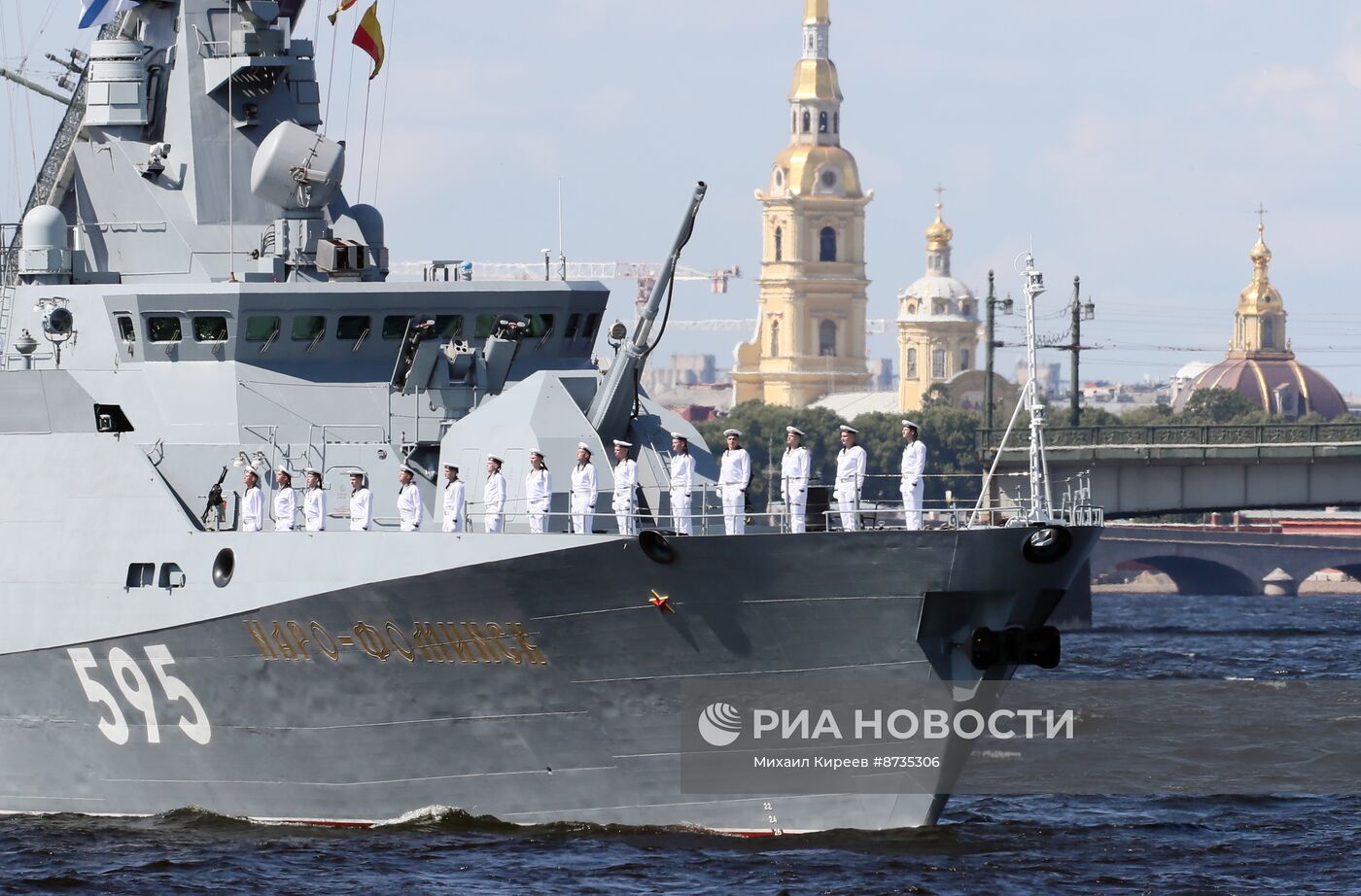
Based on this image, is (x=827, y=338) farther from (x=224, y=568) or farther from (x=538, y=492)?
(x=538, y=492)

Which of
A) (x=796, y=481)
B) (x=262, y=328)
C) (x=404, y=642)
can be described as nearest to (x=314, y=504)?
(x=404, y=642)

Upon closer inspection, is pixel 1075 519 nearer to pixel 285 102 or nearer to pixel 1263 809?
pixel 1263 809

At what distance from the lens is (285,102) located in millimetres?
27375

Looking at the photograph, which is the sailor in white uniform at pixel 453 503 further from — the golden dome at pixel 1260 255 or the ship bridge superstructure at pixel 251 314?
the golden dome at pixel 1260 255

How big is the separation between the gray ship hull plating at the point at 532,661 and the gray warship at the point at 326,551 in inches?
1.2

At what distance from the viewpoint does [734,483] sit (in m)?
22.2

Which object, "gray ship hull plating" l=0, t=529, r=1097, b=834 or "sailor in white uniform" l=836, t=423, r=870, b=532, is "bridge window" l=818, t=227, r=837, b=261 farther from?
"sailor in white uniform" l=836, t=423, r=870, b=532

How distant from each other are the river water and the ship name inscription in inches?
67.2

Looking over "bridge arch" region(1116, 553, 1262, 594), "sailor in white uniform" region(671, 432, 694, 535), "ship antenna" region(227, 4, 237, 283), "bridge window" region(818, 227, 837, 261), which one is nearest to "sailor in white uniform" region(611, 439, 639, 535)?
"sailor in white uniform" region(671, 432, 694, 535)

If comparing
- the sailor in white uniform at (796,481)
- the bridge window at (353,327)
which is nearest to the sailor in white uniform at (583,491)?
the sailor in white uniform at (796,481)

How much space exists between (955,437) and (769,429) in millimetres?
17870

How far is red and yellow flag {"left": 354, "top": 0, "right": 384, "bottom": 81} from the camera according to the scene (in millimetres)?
28203

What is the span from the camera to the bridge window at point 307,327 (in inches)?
977

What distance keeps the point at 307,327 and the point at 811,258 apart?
165 meters
